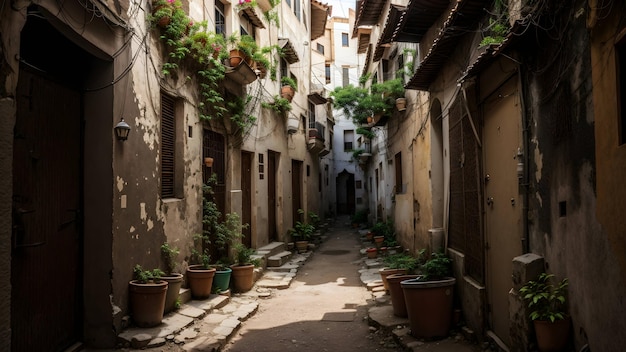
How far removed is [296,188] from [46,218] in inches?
523

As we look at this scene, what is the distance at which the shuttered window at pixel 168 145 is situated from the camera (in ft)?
24.7

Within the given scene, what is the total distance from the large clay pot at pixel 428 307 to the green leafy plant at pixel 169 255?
3.75 meters

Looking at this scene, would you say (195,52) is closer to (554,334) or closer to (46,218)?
(46,218)

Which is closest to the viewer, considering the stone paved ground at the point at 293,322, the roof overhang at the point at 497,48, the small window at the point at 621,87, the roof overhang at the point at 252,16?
the small window at the point at 621,87

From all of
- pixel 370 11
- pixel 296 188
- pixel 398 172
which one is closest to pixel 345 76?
pixel 296 188

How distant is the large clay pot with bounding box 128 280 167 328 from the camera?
592 cm

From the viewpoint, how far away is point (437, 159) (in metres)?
8.66

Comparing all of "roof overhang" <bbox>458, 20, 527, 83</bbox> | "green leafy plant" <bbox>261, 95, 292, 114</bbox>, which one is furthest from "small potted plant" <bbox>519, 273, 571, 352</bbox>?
"green leafy plant" <bbox>261, 95, 292, 114</bbox>

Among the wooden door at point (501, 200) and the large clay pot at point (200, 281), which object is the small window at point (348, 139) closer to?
the large clay pot at point (200, 281)

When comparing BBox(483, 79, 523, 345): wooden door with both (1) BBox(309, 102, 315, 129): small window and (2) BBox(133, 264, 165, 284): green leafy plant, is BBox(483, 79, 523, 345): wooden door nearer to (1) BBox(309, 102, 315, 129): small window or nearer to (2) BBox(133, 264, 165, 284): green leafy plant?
(2) BBox(133, 264, 165, 284): green leafy plant

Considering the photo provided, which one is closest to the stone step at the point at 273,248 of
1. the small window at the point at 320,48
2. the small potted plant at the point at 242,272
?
the small potted plant at the point at 242,272

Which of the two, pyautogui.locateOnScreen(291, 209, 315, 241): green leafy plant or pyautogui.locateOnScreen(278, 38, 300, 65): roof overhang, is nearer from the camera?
pyautogui.locateOnScreen(278, 38, 300, 65): roof overhang

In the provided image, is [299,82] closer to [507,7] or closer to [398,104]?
[398,104]

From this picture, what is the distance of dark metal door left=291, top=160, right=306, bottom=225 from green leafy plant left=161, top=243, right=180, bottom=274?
9.62 meters
